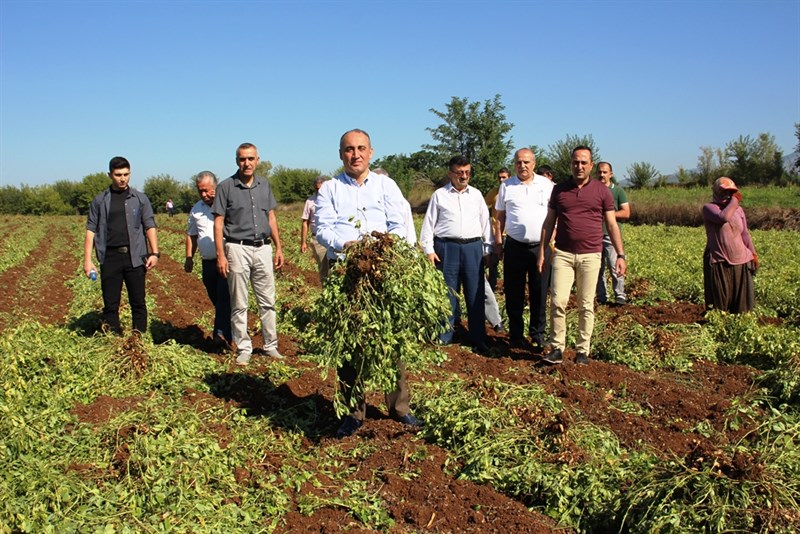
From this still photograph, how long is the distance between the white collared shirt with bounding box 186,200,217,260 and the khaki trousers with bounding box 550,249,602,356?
388 cm

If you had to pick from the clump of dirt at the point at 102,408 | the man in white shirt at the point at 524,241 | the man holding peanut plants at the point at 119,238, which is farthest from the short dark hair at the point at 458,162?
the clump of dirt at the point at 102,408

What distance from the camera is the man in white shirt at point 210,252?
296 inches

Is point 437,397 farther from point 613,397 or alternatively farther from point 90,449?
point 90,449

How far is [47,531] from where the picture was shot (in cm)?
330

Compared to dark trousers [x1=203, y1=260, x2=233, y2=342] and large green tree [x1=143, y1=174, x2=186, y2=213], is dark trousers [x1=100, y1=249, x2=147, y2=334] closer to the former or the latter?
dark trousers [x1=203, y1=260, x2=233, y2=342]

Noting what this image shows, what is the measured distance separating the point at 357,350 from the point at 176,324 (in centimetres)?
522

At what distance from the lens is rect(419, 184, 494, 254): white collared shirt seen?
7.31 metres

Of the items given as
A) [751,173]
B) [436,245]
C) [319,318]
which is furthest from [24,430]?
[751,173]

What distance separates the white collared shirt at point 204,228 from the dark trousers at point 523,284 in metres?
3.43

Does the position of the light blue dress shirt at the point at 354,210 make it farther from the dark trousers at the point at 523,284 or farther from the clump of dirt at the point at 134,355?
the dark trousers at the point at 523,284

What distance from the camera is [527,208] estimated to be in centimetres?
734

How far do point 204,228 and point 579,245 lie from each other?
4269mm

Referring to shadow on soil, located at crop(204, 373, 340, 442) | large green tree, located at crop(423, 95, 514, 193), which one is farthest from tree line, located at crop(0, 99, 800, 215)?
shadow on soil, located at crop(204, 373, 340, 442)

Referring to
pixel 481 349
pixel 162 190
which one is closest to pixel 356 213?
pixel 481 349
